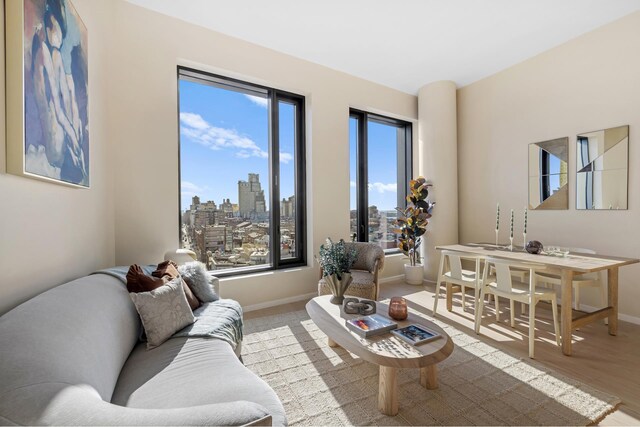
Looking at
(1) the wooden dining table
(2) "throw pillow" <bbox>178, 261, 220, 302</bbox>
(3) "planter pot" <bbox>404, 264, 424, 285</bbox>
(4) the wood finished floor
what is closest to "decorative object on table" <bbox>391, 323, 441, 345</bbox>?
(4) the wood finished floor

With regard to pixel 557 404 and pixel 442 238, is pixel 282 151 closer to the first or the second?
pixel 442 238

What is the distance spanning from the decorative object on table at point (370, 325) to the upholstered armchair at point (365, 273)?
101cm

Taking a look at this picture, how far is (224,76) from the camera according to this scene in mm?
3467

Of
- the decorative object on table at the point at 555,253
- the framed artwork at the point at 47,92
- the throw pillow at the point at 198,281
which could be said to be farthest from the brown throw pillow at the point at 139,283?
the decorative object on table at the point at 555,253

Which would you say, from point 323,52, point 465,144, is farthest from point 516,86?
point 323,52

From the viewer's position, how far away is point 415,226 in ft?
14.8

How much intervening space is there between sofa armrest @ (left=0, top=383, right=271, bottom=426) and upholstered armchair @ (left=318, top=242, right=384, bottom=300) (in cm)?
232

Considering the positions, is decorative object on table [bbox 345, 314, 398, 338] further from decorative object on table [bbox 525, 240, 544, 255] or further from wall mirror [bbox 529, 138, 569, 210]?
wall mirror [bbox 529, 138, 569, 210]

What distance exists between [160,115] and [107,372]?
2.56 meters

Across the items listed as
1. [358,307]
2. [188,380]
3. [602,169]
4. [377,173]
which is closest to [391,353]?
[358,307]

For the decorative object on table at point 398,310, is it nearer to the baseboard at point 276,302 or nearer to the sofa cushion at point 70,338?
the sofa cushion at point 70,338

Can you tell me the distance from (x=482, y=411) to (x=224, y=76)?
3.96 meters

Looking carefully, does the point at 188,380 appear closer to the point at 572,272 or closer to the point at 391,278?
the point at 572,272

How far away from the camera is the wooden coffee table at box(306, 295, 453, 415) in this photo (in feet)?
5.04
